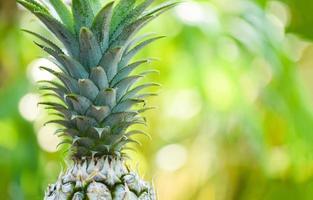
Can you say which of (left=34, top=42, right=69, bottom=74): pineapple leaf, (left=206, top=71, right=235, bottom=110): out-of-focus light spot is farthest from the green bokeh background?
(left=34, top=42, right=69, bottom=74): pineapple leaf

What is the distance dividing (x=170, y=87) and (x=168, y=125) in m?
0.25

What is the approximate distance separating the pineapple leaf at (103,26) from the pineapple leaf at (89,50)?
0.05 feet

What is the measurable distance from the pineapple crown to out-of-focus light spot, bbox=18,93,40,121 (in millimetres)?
1208

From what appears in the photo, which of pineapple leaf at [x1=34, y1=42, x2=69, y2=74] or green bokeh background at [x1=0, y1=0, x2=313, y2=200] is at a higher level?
green bokeh background at [x1=0, y1=0, x2=313, y2=200]

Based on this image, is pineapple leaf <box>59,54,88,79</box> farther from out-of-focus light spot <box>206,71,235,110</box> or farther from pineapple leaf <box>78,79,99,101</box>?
out-of-focus light spot <box>206,71,235,110</box>

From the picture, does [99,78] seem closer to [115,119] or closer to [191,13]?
[115,119]

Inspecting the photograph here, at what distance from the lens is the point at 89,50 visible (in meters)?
1.30

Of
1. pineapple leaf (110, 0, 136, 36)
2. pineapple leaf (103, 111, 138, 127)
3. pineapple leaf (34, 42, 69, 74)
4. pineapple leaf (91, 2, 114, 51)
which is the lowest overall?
pineapple leaf (103, 111, 138, 127)

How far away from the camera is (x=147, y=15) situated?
128cm

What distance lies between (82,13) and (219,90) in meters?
1.27

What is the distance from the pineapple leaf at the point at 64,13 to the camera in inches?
51.5

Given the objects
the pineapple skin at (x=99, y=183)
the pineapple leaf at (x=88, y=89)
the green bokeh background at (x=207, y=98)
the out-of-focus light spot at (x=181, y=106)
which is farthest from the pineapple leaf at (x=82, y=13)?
the out-of-focus light spot at (x=181, y=106)

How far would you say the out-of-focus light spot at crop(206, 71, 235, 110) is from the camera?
2.48 meters

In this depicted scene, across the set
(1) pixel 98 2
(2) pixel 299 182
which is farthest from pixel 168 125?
(1) pixel 98 2
